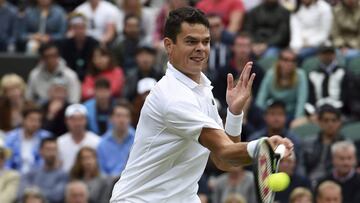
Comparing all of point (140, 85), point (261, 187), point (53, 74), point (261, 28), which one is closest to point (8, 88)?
point (53, 74)

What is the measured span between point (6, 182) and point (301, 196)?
3.33m

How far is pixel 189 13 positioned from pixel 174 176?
36.1 inches

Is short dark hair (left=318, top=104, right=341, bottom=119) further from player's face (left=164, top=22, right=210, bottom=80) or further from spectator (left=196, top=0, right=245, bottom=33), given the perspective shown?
player's face (left=164, top=22, right=210, bottom=80)

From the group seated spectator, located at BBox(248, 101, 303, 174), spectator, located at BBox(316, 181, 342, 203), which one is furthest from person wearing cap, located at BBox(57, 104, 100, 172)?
spectator, located at BBox(316, 181, 342, 203)

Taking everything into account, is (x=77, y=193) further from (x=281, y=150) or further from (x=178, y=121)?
(x=281, y=150)

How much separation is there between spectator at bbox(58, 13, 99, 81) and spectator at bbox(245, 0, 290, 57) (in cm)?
A: 213

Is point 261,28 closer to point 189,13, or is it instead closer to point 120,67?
point 120,67

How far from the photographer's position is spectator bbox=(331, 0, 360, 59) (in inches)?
548

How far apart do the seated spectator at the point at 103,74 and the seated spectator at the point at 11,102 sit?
2.70ft

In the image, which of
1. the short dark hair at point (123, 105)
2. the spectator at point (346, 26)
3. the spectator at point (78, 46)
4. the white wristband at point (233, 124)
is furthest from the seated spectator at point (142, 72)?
the white wristband at point (233, 124)

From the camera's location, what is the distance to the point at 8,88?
1366 cm

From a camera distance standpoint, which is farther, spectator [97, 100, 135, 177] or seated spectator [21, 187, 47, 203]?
spectator [97, 100, 135, 177]

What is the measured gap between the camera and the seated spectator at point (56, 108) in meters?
13.3

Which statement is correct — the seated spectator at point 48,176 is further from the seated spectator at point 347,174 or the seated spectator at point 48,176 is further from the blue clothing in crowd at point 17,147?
the seated spectator at point 347,174
